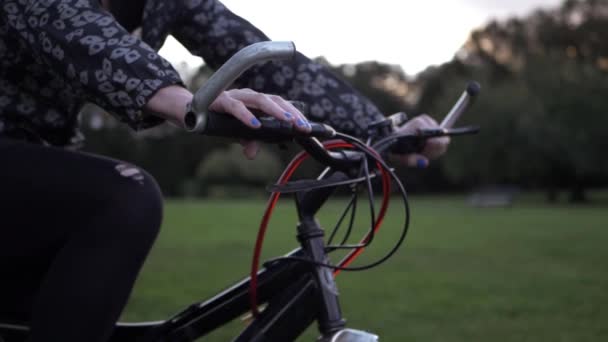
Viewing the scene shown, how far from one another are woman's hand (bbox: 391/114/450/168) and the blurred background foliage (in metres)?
34.9

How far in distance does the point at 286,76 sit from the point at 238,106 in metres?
0.76

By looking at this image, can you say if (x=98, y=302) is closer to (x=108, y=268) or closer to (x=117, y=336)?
(x=108, y=268)

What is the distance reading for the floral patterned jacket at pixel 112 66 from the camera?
4.32 ft

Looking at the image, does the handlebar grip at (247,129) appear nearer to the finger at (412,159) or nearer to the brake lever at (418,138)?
the brake lever at (418,138)

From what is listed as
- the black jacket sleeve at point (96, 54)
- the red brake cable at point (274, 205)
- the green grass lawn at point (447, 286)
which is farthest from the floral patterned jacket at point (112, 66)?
the green grass lawn at point (447, 286)

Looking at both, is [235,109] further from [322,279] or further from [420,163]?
[420,163]

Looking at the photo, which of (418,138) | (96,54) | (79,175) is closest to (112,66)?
(96,54)

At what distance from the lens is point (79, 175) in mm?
1432

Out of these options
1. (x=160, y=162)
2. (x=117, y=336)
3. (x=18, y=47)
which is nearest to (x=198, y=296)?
(x=117, y=336)

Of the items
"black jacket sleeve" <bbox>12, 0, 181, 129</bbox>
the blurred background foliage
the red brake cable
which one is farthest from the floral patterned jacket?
the blurred background foliage

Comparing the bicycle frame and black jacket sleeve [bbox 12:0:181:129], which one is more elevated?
black jacket sleeve [bbox 12:0:181:129]

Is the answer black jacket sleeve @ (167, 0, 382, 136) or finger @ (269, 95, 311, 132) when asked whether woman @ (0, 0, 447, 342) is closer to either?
finger @ (269, 95, 311, 132)

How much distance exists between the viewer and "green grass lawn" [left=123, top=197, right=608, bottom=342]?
5504mm

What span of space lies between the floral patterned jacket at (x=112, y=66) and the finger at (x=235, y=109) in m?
0.14
